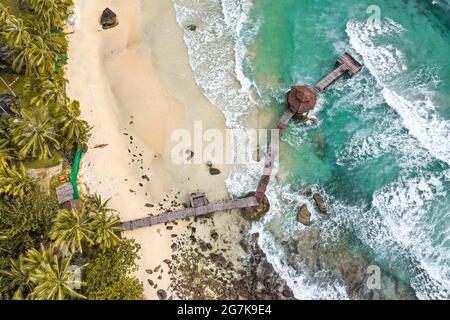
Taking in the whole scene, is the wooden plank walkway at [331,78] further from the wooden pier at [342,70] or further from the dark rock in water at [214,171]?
the dark rock in water at [214,171]

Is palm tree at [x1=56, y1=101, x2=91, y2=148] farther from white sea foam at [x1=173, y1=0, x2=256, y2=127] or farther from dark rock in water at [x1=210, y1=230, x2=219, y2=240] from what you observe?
dark rock in water at [x1=210, y1=230, x2=219, y2=240]

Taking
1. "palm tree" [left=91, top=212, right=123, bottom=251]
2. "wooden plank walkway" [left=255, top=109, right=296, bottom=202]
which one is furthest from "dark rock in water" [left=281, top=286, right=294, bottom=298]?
"palm tree" [left=91, top=212, right=123, bottom=251]

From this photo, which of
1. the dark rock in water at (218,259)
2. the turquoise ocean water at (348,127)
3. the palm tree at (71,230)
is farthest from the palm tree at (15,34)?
the dark rock in water at (218,259)

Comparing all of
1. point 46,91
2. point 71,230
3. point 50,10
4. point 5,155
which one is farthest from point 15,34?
point 71,230

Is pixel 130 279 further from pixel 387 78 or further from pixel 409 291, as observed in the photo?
pixel 387 78

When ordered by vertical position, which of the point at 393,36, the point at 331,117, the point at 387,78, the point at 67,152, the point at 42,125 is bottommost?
the point at 67,152

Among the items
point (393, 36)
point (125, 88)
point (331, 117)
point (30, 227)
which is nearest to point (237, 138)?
point (331, 117)

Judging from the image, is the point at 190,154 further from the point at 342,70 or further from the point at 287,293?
the point at 342,70

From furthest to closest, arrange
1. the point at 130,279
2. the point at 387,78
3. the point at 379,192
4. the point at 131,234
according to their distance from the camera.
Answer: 1. the point at 387,78
2. the point at 379,192
3. the point at 131,234
4. the point at 130,279
